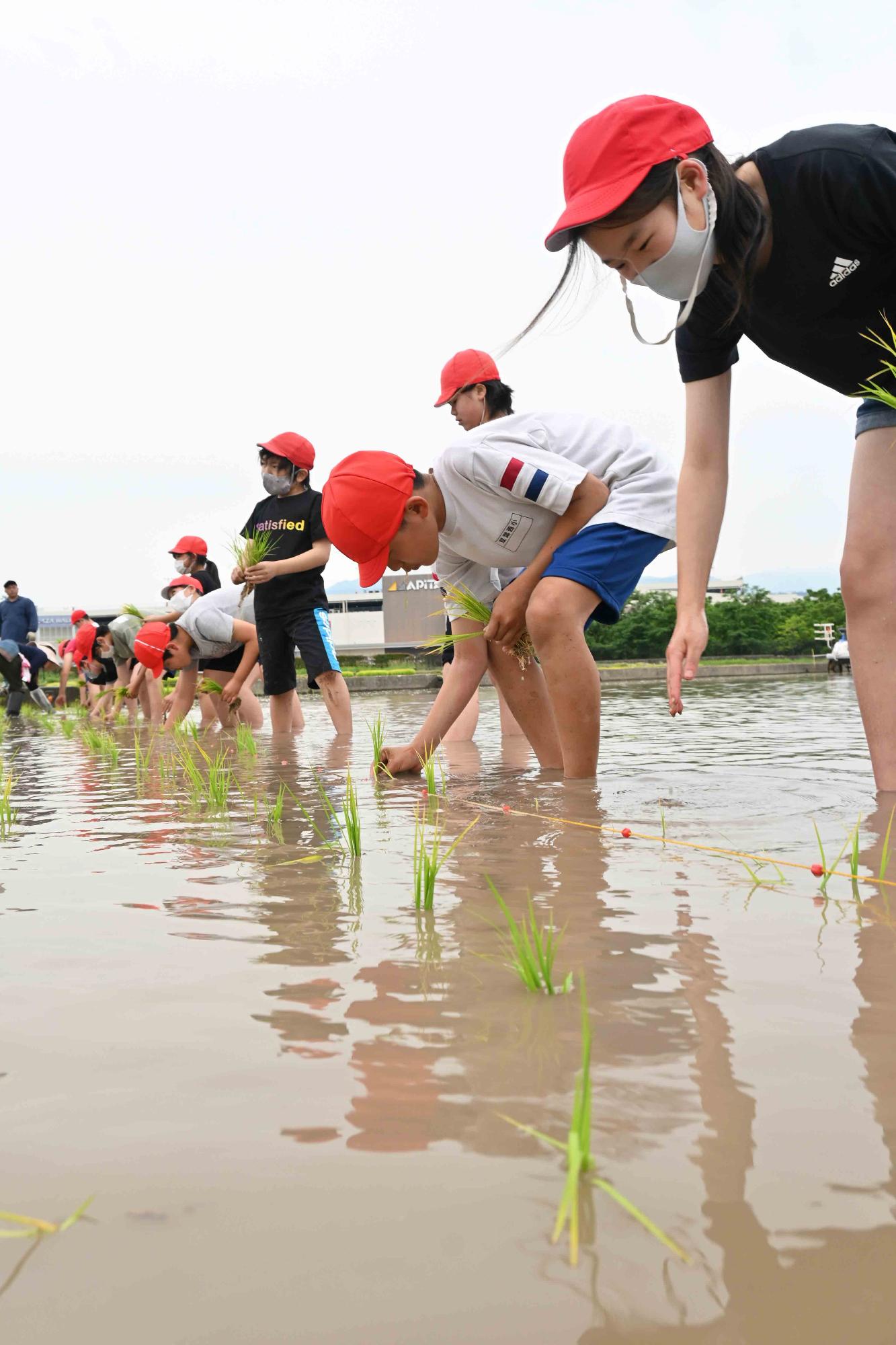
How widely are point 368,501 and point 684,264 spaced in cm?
135

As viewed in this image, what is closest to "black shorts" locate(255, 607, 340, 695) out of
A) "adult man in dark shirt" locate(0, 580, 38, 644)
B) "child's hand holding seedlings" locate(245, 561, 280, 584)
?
"child's hand holding seedlings" locate(245, 561, 280, 584)

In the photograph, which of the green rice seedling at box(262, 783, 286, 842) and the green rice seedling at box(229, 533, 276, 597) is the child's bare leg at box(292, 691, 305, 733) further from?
the green rice seedling at box(262, 783, 286, 842)

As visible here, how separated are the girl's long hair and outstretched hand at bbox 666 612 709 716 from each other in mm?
772

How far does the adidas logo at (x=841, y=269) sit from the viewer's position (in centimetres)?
254

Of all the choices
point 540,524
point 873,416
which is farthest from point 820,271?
point 540,524

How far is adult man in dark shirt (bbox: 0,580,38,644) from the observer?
47.0ft

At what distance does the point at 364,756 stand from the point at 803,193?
3.19m

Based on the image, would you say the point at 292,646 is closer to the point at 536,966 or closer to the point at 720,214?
the point at 720,214

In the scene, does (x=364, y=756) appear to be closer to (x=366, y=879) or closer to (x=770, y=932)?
(x=366, y=879)

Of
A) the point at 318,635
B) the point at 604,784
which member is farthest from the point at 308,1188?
the point at 318,635

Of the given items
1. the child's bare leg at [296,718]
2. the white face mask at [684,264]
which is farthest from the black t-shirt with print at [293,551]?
the white face mask at [684,264]

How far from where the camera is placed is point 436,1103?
1.02 meters

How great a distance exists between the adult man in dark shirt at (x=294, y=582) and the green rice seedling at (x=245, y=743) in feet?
3.47

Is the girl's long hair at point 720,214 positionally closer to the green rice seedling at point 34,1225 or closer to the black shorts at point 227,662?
the green rice seedling at point 34,1225
